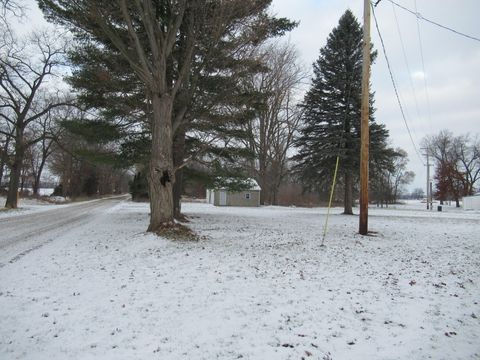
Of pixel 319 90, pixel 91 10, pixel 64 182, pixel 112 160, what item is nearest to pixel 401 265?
pixel 91 10

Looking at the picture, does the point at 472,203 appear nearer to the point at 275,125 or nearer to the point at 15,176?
the point at 275,125

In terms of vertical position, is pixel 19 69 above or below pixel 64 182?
above

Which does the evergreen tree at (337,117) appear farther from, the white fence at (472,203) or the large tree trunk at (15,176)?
the white fence at (472,203)

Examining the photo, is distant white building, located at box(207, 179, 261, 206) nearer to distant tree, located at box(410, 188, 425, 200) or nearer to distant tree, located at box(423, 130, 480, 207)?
distant tree, located at box(423, 130, 480, 207)

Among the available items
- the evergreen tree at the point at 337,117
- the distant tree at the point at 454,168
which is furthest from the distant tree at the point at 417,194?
the evergreen tree at the point at 337,117

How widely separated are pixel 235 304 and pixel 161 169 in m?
6.36

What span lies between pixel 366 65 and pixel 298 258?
745 centimetres

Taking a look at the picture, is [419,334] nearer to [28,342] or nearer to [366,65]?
[28,342]

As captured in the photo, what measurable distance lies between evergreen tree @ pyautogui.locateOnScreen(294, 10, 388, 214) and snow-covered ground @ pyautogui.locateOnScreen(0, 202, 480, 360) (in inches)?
633

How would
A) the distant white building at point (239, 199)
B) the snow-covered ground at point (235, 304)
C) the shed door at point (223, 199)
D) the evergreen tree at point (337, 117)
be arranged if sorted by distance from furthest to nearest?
the shed door at point (223, 199)
the distant white building at point (239, 199)
the evergreen tree at point (337, 117)
the snow-covered ground at point (235, 304)

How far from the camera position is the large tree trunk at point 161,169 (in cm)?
1085

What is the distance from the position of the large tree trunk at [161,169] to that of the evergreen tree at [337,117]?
15.3 m

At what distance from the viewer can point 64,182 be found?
52.8 metres

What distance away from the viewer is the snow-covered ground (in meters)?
4.04
